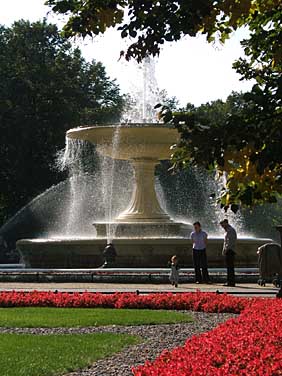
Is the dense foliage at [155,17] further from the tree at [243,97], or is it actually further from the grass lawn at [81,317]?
the grass lawn at [81,317]

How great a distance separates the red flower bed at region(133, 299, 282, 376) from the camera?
5.95 m

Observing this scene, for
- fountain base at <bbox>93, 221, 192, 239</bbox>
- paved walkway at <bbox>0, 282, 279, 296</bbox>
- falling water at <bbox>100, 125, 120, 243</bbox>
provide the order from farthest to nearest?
falling water at <bbox>100, 125, 120, 243</bbox> < fountain base at <bbox>93, 221, 192, 239</bbox> < paved walkway at <bbox>0, 282, 279, 296</bbox>

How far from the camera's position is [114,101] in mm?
54250

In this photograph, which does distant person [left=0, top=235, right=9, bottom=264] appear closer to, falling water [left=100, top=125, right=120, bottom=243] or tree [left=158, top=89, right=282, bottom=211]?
falling water [left=100, top=125, right=120, bottom=243]

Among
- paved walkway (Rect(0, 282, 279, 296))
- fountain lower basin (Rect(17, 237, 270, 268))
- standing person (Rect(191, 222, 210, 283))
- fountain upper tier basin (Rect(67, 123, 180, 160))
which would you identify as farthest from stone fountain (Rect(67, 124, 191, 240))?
paved walkway (Rect(0, 282, 279, 296))

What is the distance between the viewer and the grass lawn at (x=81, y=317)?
1059 cm

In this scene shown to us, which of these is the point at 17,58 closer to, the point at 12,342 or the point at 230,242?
the point at 230,242

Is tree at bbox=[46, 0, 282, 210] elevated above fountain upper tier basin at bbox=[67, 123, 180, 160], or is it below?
below

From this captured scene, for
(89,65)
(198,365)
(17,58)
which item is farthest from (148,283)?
(89,65)

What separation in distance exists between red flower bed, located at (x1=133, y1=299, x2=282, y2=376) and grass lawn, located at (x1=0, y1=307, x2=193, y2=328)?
1997 millimetres

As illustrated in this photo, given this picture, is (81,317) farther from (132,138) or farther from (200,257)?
(132,138)

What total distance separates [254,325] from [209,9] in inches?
167

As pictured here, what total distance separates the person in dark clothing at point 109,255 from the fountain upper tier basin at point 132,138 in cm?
406

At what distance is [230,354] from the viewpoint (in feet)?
21.9
